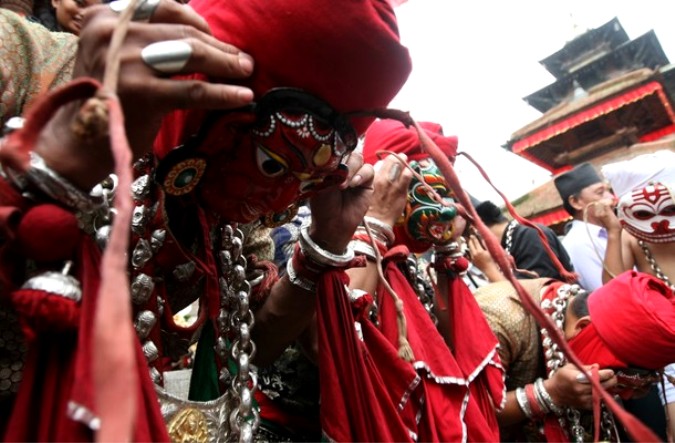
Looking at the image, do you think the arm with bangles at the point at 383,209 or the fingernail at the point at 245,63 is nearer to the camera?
the fingernail at the point at 245,63

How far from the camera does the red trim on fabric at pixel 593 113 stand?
44.6 ft

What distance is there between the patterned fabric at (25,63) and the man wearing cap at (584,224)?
9.03ft

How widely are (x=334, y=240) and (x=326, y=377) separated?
14.0 inches

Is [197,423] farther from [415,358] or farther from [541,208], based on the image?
[541,208]

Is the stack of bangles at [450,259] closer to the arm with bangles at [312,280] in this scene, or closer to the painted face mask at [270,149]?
the arm with bangles at [312,280]

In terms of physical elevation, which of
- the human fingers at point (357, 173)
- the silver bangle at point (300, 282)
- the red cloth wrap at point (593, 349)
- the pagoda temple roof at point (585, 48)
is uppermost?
the human fingers at point (357, 173)

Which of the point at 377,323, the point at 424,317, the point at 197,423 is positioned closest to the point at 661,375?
the point at 424,317

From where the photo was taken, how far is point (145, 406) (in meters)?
0.82

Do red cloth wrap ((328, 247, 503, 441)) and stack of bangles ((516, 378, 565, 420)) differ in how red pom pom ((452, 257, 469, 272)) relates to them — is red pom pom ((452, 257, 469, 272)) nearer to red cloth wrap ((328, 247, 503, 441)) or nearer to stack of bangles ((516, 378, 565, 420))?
red cloth wrap ((328, 247, 503, 441))

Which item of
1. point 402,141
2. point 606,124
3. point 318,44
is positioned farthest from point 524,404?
point 606,124

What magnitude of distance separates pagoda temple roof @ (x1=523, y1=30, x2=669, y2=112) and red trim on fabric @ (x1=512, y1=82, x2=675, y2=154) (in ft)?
18.2

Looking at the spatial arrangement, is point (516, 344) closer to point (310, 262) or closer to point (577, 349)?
point (577, 349)

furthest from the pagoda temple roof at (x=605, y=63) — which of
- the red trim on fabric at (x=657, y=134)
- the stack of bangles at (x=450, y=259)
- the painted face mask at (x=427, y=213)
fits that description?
the painted face mask at (x=427, y=213)

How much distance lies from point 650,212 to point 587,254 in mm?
995
